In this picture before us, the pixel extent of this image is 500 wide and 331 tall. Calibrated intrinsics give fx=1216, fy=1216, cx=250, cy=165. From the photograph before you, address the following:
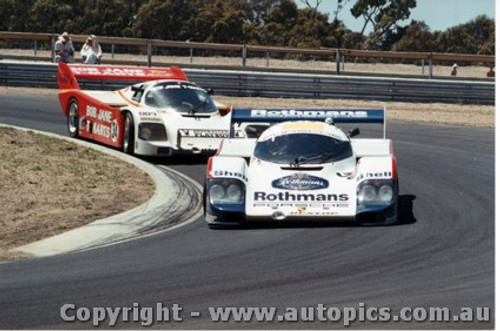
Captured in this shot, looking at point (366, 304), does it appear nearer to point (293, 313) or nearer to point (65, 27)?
point (293, 313)

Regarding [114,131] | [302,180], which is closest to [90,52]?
[114,131]

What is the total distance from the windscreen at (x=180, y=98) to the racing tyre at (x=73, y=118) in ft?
7.15

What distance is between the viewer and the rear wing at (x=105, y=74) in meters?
23.4

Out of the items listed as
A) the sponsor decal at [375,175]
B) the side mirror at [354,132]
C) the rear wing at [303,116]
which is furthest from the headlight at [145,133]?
the sponsor decal at [375,175]

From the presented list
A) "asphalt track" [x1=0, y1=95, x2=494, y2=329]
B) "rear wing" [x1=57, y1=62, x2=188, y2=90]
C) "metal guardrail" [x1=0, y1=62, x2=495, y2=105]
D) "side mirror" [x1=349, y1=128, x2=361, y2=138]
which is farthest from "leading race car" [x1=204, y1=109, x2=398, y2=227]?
"metal guardrail" [x1=0, y1=62, x2=495, y2=105]

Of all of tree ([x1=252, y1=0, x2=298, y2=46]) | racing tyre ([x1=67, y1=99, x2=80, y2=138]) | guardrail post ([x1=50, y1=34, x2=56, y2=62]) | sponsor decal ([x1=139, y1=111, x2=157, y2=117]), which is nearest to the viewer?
sponsor decal ([x1=139, y1=111, x2=157, y2=117])

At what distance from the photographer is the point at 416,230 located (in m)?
13.9

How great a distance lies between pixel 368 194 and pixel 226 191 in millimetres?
1664

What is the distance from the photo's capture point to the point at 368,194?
14.2 meters

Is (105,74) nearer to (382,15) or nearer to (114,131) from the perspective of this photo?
(114,131)

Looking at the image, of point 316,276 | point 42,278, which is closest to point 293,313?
point 316,276

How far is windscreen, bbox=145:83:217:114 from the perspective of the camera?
20.4 meters

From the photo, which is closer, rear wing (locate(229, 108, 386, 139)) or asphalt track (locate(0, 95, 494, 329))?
asphalt track (locate(0, 95, 494, 329))

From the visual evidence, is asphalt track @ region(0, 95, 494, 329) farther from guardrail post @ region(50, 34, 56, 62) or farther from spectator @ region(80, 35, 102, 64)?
guardrail post @ region(50, 34, 56, 62)
